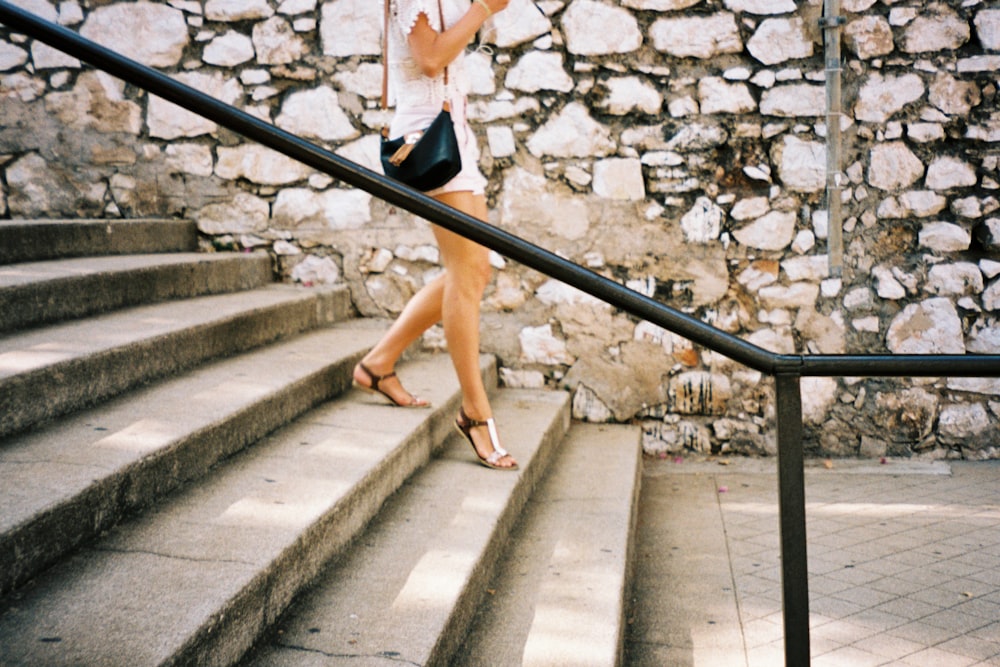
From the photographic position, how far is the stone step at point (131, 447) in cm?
185

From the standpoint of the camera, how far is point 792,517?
5.06 ft

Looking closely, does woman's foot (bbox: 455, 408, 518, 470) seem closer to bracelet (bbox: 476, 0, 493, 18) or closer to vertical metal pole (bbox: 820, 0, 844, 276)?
bracelet (bbox: 476, 0, 493, 18)

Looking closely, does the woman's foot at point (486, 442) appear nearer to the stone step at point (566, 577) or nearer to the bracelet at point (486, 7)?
the stone step at point (566, 577)

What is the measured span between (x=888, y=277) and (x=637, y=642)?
2.54 m

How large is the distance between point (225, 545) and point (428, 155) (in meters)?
1.37

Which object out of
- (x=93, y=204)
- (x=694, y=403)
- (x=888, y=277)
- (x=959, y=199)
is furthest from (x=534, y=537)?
(x=93, y=204)

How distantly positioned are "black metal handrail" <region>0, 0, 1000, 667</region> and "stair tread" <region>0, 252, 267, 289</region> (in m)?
1.48

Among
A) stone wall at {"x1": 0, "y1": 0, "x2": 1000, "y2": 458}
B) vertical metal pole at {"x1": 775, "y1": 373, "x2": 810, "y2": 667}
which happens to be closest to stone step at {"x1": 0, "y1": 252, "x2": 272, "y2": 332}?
stone wall at {"x1": 0, "y1": 0, "x2": 1000, "y2": 458}

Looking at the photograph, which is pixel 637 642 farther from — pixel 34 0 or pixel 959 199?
pixel 34 0

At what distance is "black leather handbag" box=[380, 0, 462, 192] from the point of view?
2811 mm

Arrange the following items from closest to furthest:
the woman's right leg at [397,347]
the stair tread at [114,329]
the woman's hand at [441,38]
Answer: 1. the stair tread at [114,329]
2. the woman's hand at [441,38]
3. the woman's right leg at [397,347]

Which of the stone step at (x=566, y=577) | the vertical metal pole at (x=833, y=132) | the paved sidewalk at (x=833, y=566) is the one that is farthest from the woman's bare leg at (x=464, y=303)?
the vertical metal pole at (x=833, y=132)

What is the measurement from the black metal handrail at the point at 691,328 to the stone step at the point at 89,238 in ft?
6.45

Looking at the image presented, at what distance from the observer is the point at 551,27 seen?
4.38 meters
